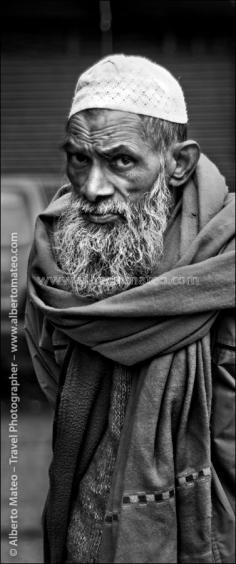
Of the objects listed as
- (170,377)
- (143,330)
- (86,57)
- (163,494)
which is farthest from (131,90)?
(86,57)

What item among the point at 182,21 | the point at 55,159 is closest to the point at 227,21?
the point at 182,21

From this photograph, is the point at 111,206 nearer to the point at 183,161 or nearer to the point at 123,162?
the point at 123,162

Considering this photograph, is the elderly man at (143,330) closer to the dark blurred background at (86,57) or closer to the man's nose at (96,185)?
the man's nose at (96,185)

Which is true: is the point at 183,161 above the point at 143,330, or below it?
above

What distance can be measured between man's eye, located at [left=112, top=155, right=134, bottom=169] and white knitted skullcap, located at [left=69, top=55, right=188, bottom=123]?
4.7 inches

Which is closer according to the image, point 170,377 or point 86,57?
point 170,377

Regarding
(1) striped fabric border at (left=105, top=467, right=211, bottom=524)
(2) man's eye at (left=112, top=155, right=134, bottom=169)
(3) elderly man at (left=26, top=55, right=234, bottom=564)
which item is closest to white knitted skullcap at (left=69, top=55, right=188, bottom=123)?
(3) elderly man at (left=26, top=55, right=234, bottom=564)

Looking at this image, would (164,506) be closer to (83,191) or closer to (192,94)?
(83,191)

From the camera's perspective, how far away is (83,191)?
7.37 ft

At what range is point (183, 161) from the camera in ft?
7.55

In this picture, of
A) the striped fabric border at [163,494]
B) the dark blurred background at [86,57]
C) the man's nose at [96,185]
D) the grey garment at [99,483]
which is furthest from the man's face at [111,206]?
the dark blurred background at [86,57]

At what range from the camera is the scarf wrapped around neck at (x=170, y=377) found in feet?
7.09

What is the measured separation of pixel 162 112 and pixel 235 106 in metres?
6.71

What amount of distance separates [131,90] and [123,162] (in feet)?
0.61
